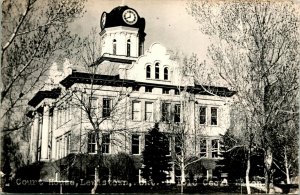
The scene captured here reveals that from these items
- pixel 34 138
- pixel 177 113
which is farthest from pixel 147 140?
pixel 34 138

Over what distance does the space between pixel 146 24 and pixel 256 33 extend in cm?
198

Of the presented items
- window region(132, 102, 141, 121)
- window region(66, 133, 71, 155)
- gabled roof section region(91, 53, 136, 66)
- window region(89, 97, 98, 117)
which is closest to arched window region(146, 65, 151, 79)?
gabled roof section region(91, 53, 136, 66)

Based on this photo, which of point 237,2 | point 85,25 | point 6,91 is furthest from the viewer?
point 237,2

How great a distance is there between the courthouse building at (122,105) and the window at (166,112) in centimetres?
2

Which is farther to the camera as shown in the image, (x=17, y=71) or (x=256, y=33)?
(x=256, y=33)

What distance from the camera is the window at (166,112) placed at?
26.3 ft

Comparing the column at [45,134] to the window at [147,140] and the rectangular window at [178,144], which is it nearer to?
the window at [147,140]

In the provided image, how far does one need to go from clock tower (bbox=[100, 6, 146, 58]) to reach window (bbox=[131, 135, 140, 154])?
1305 mm

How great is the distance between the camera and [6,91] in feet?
23.3

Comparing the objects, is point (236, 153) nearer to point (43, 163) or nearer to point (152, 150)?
point (152, 150)

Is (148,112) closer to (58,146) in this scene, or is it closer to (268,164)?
(58,146)

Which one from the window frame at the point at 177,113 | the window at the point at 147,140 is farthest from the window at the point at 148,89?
the window at the point at 147,140

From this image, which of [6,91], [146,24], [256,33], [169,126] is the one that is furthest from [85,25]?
[256,33]

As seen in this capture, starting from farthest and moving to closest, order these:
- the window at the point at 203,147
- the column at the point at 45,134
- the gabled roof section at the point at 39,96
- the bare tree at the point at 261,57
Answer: the bare tree at the point at 261,57 < the window at the point at 203,147 < the column at the point at 45,134 < the gabled roof section at the point at 39,96
